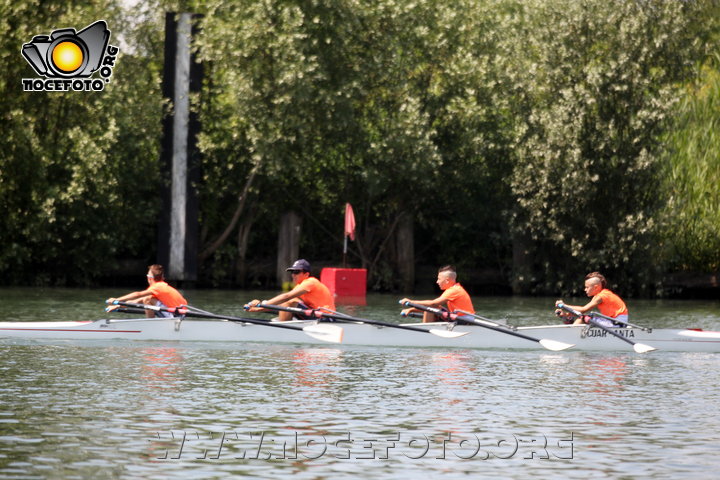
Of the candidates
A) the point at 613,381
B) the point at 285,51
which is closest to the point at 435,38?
the point at 285,51

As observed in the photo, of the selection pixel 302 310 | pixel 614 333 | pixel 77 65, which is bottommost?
pixel 614 333

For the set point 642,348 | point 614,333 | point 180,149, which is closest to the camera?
point 642,348

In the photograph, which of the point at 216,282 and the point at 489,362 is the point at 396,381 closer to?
the point at 489,362

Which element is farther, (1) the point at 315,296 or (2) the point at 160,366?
(1) the point at 315,296

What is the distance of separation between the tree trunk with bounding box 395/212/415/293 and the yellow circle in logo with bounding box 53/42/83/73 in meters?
12.2

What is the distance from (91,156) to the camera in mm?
40156

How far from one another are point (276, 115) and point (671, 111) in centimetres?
1262

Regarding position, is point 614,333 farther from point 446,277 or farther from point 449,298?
point 446,277

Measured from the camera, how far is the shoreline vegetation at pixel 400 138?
1604 inches

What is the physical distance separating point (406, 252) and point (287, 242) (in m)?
4.19

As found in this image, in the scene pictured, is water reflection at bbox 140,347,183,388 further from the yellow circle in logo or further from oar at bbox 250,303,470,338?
the yellow circle in logo

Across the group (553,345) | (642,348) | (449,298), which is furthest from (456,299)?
(642,348)

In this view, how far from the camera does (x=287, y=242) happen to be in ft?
145

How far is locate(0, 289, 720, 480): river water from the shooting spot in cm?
1101
